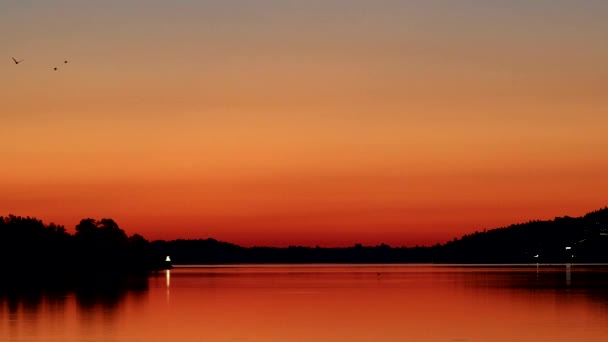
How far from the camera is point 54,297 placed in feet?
299

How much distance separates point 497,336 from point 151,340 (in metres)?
15.3

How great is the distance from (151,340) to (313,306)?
99.0 feet

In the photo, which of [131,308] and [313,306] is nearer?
[131,308]

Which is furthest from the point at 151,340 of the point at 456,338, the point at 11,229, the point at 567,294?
the point at 11,229

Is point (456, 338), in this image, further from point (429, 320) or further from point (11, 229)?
point (11, 229)

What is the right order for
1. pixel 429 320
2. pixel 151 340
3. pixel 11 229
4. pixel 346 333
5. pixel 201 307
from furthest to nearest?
pixel 11 229
pixel 201 307
pixel 429 320
pixel 346 333
pixel 151 340

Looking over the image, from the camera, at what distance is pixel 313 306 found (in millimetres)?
81125

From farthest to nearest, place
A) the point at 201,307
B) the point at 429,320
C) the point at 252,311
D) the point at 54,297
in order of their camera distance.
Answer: the point at 54,297 < the point at 201,307 < the point at 252,311 < the point at 429,320

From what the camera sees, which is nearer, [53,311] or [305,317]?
[305,317]

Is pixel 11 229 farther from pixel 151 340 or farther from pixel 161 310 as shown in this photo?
pixel 151 340

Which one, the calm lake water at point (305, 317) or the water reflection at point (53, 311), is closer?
the calm lake water at point (305, 317)

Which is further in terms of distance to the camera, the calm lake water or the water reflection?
the water reflection

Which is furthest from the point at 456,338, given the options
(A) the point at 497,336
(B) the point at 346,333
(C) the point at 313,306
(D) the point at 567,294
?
(D) the point at 567,294

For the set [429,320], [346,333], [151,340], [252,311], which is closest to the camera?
[151,340]
